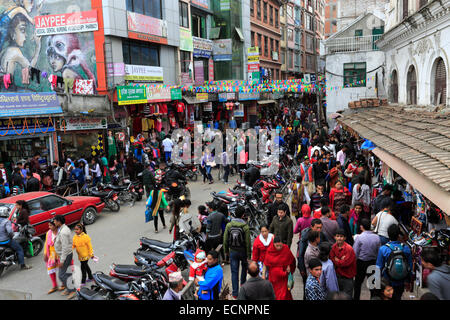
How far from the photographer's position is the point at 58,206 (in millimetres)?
11508

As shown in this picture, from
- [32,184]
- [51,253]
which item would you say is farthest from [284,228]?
[32,184]

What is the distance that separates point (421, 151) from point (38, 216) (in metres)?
9.63

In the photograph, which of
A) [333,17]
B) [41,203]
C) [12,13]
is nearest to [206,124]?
[12,13]

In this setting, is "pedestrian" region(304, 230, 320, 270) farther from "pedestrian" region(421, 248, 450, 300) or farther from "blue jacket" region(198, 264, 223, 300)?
"pedestrian" region(421, 248, 450, 300)

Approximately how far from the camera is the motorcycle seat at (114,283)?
22.2 feet

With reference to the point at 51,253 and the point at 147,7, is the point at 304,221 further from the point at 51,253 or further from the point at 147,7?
the point at 147,7

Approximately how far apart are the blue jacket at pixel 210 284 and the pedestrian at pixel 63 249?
339 centimetres

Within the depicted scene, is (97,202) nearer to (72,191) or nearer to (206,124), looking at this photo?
(72,191)

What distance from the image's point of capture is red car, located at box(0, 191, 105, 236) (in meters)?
10.7

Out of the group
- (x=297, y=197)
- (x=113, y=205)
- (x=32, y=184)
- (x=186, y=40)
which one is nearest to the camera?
Result: (x=297, y=197)

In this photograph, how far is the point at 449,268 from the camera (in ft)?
16.3

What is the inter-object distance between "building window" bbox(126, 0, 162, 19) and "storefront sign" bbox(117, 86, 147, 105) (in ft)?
16.1

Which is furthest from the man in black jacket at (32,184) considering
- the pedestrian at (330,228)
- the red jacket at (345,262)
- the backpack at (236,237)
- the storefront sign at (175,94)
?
the storefront sign at (175,94)
